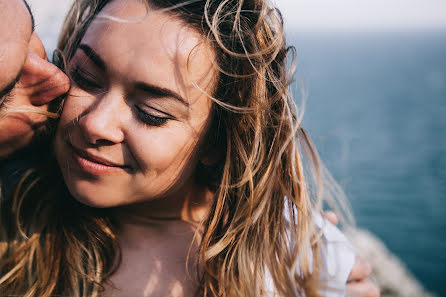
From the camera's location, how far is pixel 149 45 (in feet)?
5.36

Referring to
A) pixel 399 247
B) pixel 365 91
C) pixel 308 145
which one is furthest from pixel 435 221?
pixel 365 91

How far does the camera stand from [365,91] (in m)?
61.7

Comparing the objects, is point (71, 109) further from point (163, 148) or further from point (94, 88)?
point (163, 148)

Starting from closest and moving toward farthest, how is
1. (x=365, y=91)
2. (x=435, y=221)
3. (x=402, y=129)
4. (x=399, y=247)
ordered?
(x=399, y=247), (x=435, y=221), (x=402, y=129), (x=365, y=91)

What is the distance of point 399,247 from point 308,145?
16514 millimetres

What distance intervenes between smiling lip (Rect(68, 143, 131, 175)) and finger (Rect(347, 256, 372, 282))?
56.2 inches

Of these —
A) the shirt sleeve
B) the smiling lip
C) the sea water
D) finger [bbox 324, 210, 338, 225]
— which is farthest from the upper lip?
finger [bbox 324, 210, 338, 225]

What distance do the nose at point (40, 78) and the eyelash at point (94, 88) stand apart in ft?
0.15

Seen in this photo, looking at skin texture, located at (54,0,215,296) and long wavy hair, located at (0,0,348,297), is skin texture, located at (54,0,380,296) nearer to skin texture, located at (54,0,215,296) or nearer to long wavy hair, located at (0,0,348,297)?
skin texture, located at (54,0,215,296)

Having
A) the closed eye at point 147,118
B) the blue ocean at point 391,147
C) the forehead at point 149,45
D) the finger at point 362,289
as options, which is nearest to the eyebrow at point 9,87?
the forehead at point 149,45

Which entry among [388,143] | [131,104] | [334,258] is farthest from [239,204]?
[388,143]

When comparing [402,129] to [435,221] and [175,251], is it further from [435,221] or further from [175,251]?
[175,251]

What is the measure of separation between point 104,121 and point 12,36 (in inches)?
18.3

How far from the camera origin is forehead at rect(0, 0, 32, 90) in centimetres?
145
